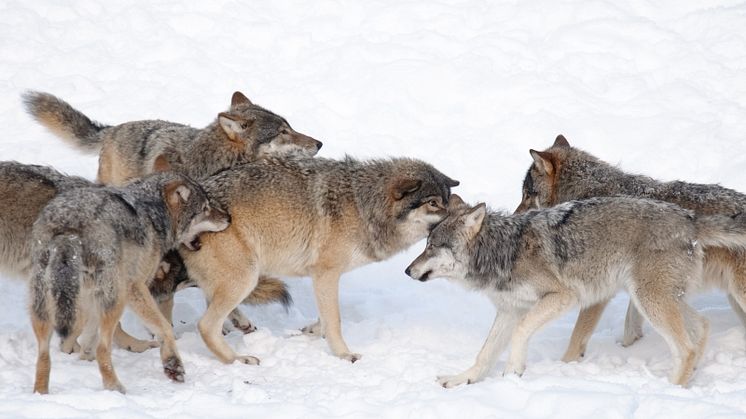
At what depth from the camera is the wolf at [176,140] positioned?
9.58 meters

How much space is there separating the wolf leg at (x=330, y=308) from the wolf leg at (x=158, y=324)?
4.96ft

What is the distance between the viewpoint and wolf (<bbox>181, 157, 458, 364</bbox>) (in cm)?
841

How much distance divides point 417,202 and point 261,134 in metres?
1.88

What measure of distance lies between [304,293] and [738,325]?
454 cm

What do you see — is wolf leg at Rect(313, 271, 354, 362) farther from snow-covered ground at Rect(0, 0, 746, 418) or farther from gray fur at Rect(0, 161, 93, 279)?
gray fur at Rect(0, 161, 93, 279)

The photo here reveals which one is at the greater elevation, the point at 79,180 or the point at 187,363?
the point at 79,180

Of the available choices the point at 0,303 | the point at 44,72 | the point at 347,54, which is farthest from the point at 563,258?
the point at 44,72

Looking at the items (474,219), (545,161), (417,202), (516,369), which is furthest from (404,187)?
(516,369)

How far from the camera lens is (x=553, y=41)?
15.1 m

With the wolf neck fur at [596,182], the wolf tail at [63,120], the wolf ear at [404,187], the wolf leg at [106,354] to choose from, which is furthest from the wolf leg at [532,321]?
the wolf tail at [63,120]

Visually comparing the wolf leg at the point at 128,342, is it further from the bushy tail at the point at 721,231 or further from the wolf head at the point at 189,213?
the bushy tail at the point at 721,231

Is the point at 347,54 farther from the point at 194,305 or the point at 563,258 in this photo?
the point at 563,258

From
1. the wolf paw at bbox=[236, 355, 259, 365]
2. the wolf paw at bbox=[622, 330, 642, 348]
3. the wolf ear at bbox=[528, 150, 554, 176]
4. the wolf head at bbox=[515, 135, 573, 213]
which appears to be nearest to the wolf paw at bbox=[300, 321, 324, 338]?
the wolf paw at bbox=[236, 355, 259, 365]

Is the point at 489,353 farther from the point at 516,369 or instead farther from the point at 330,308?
the point at 330,308
